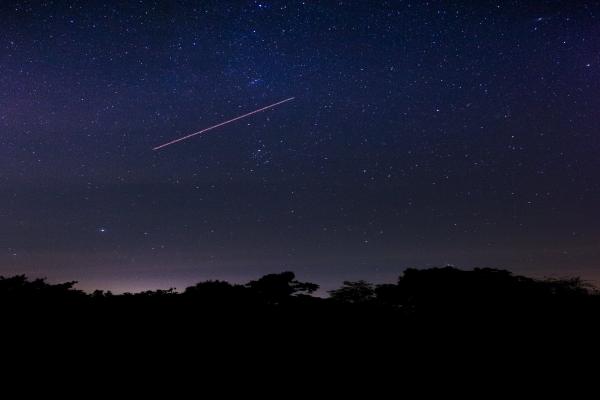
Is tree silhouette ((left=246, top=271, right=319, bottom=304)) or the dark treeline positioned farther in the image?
tree silhouette ((left=246, top=271, right=319, bottom=304))

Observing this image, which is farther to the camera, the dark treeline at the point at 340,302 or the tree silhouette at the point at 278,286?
the tree silhouette at the point at 278,286

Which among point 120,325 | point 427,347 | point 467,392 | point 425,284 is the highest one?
point 425,284

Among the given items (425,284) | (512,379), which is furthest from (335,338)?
(425,284)

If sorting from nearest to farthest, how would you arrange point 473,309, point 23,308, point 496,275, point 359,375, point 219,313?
point 359,375 → point 23,308 → point 219,313 → point 473,309 → point 496,275

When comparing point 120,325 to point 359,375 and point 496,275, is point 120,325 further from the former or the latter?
point 496,275

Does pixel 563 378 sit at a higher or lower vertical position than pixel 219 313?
lower

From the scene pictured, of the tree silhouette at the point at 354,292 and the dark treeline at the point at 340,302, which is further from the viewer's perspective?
the tree silhouette at the point at 354,292

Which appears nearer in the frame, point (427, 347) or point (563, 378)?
point (563, 378)

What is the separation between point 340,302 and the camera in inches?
683

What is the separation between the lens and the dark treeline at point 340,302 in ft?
42.7

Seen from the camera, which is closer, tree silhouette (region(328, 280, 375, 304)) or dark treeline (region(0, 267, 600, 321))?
dark treeline (region(0, 267, 600, 321))

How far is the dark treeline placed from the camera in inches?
513

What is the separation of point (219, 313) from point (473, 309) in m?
9.11

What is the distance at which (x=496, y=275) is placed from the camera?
19.5m
